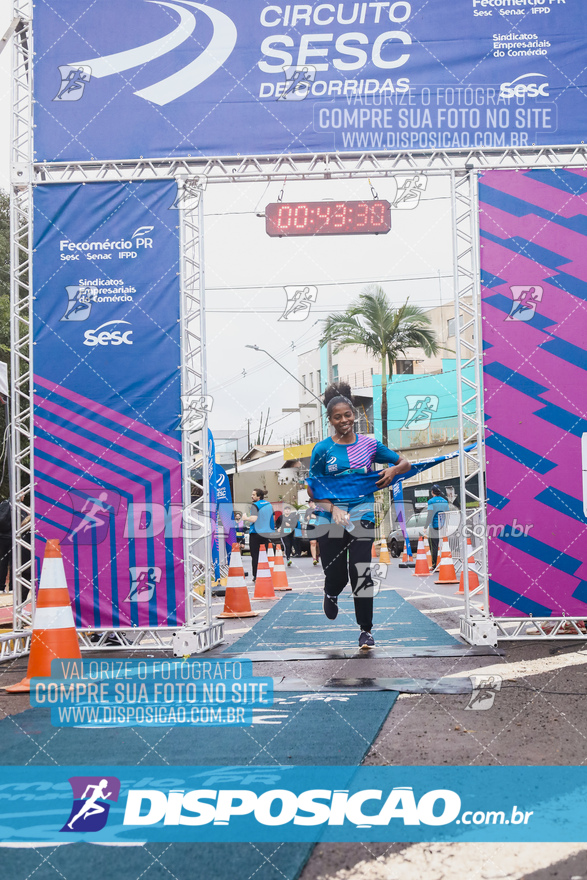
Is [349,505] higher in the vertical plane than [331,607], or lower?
higher

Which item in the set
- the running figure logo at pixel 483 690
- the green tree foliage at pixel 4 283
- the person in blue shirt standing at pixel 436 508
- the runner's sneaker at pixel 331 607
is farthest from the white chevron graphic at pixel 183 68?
the green tree foliage at pixel 4 283

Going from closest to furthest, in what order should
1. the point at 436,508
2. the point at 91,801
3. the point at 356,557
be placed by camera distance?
the point at 91,801, the point at 356,557, the point at 436,508

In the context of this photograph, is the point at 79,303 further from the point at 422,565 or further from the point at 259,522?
the point at 422,565

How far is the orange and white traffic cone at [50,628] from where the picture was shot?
6363 mm

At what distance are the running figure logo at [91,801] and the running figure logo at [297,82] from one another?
6.56 m

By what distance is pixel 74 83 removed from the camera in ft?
27.4

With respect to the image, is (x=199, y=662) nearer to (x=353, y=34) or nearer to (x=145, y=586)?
(x=145, y=586)

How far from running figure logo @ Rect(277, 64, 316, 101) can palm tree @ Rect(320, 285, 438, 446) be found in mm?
20373

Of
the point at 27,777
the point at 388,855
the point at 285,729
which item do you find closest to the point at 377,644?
the point at 285,729

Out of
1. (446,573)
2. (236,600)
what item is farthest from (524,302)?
(446,573)

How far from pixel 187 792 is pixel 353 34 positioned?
7.20 meters

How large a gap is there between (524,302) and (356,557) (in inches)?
115

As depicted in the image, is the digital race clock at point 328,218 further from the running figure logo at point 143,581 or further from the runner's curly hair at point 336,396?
the running figure logo at point 143,581

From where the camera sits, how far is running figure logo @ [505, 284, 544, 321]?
826cm
